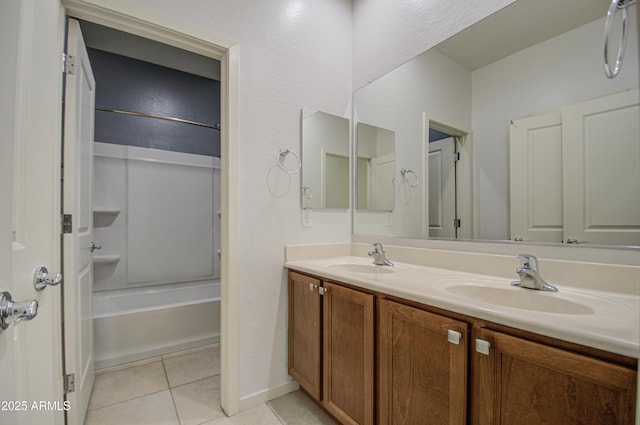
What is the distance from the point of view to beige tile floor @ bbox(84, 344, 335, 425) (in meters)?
1.47

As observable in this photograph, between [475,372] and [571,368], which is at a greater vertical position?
[571,368]

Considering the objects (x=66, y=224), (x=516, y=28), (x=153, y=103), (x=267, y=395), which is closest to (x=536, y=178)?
(x=516, y=28)

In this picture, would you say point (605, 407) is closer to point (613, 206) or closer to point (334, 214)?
point (613, 206)

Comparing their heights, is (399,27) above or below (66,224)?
above

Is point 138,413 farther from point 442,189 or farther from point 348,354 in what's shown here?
point 442,189

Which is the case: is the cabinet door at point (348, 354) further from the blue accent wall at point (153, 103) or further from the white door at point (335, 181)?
the blue accent wall at point (153, 103)

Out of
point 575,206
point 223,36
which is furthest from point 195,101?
point 575,206

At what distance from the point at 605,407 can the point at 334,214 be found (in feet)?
4.94

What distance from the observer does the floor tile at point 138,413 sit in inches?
57.2

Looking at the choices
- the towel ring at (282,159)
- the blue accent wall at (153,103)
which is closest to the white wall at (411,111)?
the towel ring at (282,159)

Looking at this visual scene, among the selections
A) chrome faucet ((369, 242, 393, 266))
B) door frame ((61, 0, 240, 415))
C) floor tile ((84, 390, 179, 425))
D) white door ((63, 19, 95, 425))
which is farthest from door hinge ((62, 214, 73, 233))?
chrome faucet ((369, 242, 393, 266))

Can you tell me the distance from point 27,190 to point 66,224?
1.61 ft

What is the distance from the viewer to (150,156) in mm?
2785

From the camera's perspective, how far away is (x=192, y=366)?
79.7 inches
